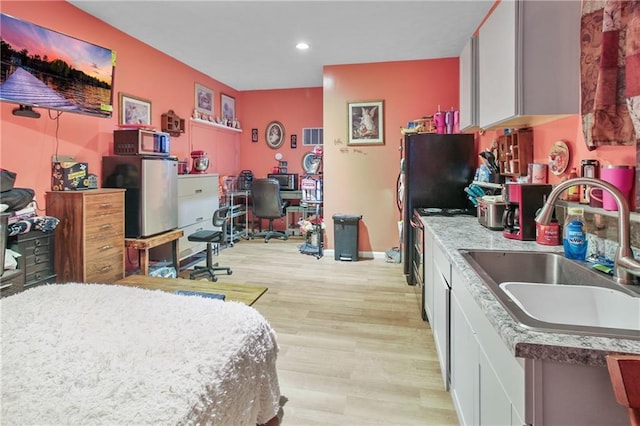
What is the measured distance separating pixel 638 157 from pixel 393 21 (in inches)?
109

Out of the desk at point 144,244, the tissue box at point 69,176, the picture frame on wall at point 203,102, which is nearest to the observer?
the tissue box at point 69,176

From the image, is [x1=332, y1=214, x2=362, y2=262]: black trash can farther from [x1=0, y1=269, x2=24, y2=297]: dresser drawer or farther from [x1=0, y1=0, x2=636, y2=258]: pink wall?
[x1=0, y1=269, x2=24, y2=297]: dresser drawer

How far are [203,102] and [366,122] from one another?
8.52 feet

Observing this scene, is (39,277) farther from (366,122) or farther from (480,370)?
(366,122)

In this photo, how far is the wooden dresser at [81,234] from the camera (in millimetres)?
2822

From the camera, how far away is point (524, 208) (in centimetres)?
191

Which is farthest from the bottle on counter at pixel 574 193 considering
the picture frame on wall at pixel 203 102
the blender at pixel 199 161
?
the picture frame on wall at pixel 203 102

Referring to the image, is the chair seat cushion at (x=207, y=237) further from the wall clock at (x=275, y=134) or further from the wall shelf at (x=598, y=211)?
the wall shelf at (x=598, y=211)

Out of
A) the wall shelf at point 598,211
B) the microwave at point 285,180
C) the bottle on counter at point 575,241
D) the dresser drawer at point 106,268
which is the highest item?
the microwave at point 285,180

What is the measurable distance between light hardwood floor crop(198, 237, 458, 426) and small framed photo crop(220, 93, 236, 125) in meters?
3.05

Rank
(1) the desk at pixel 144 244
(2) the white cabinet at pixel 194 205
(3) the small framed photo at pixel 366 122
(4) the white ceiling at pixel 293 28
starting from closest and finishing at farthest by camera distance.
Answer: (4) the white ceiling at pixel 293 28 → (1) the desk at pixel 144 244 → (2) the white cabinet at pixel 194 205 → (3) the small framed photo at pixel 366 122

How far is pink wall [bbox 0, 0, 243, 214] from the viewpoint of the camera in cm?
273

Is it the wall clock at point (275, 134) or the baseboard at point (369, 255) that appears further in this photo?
the wall clock at point (275, 134)

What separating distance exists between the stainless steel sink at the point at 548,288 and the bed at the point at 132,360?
2.93 feet
